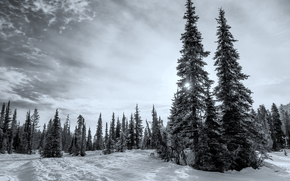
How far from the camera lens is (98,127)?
235ft

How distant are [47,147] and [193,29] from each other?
30.8m

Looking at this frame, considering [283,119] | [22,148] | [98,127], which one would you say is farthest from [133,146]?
[283,119]

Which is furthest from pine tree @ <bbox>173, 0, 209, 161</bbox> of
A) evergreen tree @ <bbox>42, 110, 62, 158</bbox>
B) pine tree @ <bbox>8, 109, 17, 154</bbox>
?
pine tree @ <bbox>8, 109, 17, 154</bbox>

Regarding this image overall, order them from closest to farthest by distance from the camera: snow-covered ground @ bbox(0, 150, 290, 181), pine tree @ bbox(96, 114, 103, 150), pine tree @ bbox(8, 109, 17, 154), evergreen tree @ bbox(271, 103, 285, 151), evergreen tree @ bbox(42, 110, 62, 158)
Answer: snow-covered ground @ bbox(0, 150, 290, 181)
evergreen tree @ bbox(42, 110, 62, 158)
pine tree @ bbox(8, 109, 17, 154)
evergreen tree @ bbox(271, 103, 285, 151)
pine tree @ bbox(96, 114, 103, 150)

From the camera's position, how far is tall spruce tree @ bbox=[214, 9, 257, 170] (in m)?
14.6

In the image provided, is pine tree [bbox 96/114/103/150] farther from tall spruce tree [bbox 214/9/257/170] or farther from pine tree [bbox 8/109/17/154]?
tall spruce tree [bbox 214/9/257/170]

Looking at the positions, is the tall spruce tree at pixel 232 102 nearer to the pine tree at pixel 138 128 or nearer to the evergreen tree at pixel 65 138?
the pine tree at pixel 138 128

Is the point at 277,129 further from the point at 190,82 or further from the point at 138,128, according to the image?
the point at 190,82

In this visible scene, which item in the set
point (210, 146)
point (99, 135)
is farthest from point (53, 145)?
point (99, 135)

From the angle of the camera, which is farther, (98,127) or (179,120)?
(98,127)

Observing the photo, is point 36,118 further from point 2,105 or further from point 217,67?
point 217,67

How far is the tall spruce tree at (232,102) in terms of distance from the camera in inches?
574

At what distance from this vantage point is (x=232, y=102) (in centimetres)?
1608

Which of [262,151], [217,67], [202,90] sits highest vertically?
[217,67]
